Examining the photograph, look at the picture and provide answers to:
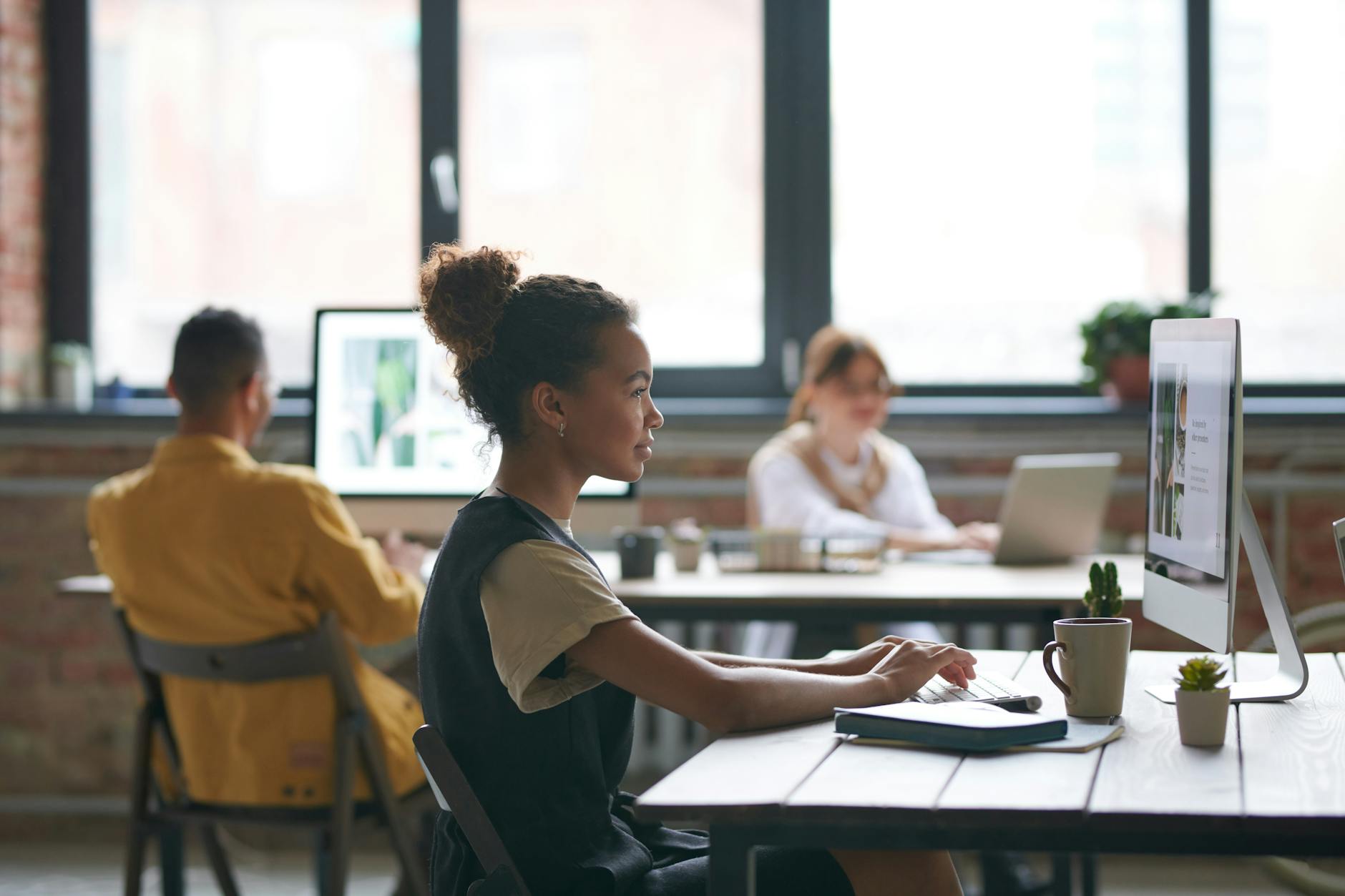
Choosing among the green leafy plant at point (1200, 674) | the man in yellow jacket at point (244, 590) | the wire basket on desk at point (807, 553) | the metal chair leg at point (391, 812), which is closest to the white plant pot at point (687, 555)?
the wire basket on desk at point (807, 553)

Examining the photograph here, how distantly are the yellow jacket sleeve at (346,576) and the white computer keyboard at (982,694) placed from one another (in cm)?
106

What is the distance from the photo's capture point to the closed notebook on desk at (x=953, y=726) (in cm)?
133

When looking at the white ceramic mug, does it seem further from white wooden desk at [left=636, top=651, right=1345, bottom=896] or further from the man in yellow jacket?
the man in yellow jacket

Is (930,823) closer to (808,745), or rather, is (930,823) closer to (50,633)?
(808,745)

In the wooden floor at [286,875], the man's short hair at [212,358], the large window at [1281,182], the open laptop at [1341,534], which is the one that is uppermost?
the large window at [1281,182]

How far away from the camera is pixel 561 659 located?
139 cm

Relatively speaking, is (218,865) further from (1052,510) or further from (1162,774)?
(1162,774)

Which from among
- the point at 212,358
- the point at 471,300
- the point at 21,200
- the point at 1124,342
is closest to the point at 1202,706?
the point at 471,300

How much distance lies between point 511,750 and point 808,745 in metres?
0.29

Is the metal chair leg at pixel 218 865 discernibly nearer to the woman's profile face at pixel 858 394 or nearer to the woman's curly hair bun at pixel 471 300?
the woman's curly hair bun at pixel 471 300

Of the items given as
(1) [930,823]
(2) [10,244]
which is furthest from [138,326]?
(1) [930,823]

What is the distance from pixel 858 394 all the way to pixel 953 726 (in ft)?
7.37

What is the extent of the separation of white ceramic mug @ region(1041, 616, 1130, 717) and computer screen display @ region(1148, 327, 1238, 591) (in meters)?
0.13

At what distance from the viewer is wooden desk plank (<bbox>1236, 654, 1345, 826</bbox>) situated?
1171mm
